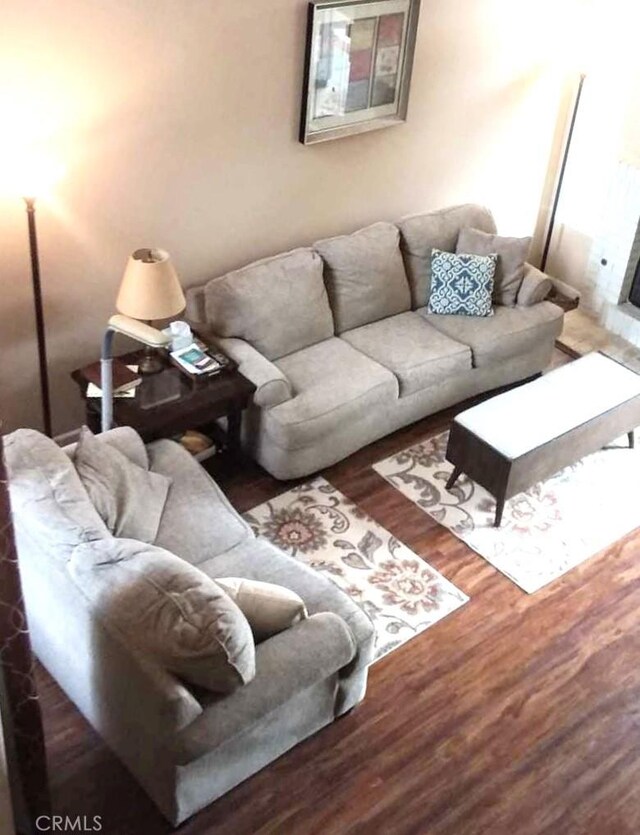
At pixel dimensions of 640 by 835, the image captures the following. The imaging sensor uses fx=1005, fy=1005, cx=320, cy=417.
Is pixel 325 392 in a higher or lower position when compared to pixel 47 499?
lower

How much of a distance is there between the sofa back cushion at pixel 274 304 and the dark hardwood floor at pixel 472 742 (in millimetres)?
1390

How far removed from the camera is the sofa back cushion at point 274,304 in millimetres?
4937

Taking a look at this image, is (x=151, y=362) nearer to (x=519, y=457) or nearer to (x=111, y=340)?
(x=111, y=340)

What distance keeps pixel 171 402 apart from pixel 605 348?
3040 millimetres

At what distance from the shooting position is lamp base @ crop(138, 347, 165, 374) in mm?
4754

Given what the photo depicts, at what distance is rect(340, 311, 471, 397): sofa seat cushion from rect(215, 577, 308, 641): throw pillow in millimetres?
1935

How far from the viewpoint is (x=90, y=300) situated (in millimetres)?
4766

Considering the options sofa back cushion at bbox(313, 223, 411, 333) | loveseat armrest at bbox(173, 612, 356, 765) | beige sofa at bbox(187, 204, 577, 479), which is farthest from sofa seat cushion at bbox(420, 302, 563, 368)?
loveseat armrest at bbox(173, 612, 356, 765)

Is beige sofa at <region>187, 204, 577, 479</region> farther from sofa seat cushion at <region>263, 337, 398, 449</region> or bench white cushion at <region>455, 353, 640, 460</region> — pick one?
bench white cushion at <region>455, 353, 640, 460</region>

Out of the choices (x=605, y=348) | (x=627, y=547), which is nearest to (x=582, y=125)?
(x=605, y=348)

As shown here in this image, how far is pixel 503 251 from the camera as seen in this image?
570 centimetres

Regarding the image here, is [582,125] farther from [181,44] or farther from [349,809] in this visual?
[349,809]

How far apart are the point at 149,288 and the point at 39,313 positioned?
53 cm
